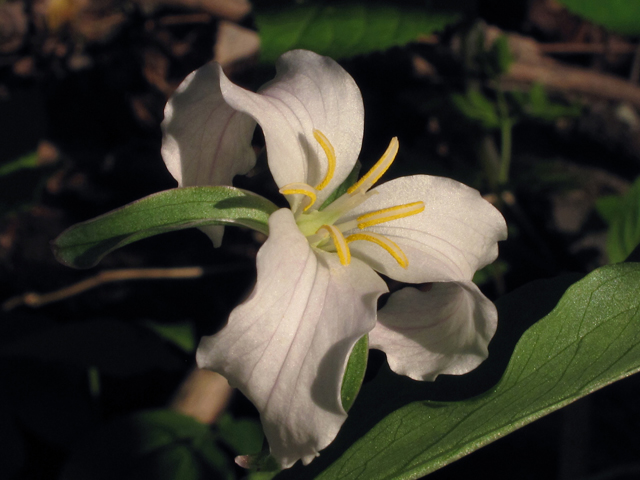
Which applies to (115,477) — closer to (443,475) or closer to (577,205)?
(443,475)

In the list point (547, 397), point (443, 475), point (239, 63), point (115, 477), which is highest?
point (547, 397)

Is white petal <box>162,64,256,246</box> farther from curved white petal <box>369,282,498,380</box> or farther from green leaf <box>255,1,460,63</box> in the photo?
green leaf <box>255,1,460,63</box>

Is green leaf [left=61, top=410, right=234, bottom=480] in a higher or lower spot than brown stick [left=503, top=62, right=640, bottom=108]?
lower

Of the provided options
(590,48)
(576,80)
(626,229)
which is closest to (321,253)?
(626,229)

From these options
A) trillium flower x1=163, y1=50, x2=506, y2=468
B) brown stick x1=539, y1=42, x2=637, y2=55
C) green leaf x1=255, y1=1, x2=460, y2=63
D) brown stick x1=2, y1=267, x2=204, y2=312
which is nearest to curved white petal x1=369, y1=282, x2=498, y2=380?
trillium flower x1=163, y1=50, x2=506, y2=468

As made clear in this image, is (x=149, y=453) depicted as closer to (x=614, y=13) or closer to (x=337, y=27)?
(x=337, y=27)

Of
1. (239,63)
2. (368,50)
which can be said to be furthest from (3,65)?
(368,50)

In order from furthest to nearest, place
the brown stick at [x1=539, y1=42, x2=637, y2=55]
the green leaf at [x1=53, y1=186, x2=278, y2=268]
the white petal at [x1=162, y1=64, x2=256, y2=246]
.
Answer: the brown stick at [x1=539, y1=42, x2=637, y2=55], the white petal at [x1=162, y1=64, x2=256, y2=246], the green leaf at [x1=53, y1=186, x2=278, y2=268]
